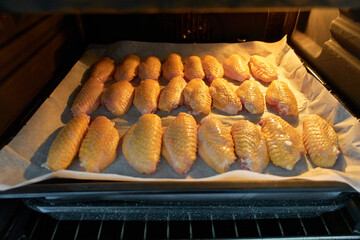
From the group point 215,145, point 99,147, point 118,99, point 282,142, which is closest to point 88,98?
point 118,99

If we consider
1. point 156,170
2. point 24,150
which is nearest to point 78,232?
point 156,170

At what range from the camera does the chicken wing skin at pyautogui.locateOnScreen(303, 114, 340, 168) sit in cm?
149

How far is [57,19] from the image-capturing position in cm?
206

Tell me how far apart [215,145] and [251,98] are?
0.61 metres

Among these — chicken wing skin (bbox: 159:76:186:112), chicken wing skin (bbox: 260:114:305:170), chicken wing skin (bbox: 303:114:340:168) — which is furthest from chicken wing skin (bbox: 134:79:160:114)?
chicken wing skin (bbox: 303:114:340:168)

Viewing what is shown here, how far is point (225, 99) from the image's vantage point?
1.92m

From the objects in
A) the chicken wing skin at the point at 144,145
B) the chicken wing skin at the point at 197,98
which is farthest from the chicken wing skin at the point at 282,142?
the chicken wing skin at the point at 144,145

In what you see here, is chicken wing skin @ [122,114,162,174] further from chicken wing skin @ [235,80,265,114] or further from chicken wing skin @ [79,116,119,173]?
chicken wing skin @ [235,80,265,114]

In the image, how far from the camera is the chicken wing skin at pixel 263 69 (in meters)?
2.19

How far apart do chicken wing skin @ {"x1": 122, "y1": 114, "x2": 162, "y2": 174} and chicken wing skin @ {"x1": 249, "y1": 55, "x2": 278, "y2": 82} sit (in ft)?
3.62

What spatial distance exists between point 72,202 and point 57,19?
159 cm

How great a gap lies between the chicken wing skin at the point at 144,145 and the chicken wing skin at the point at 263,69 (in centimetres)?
110

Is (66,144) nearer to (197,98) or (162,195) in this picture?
(162,195)

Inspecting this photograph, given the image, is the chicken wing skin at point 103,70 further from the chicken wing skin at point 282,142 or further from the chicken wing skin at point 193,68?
the chicken wing skin at point 282,142
